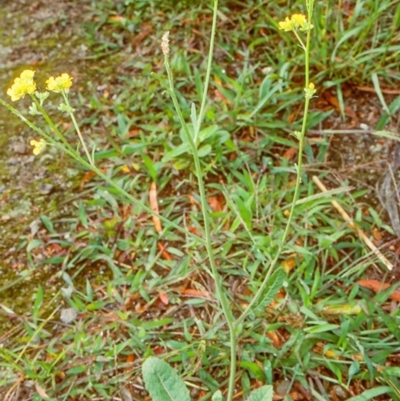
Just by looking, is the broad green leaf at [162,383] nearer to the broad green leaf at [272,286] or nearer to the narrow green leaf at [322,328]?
the broad green leaf at [272,286]

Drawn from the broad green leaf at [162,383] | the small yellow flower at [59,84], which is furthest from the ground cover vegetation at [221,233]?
the broad green leaf at [162,383]

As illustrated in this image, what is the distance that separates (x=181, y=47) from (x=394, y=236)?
1086 millimetres

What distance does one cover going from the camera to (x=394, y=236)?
176cm

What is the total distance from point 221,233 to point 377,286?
18.8 inches

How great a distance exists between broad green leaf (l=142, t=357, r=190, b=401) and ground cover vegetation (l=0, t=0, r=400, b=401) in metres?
0.12

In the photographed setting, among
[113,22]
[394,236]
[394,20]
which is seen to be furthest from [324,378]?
[113,22]

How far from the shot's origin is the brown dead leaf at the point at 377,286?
5.41ft

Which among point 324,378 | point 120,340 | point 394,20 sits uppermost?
point 394,20

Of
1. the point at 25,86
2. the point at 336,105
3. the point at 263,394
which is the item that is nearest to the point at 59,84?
the point at 25,86

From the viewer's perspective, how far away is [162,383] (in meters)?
1.25

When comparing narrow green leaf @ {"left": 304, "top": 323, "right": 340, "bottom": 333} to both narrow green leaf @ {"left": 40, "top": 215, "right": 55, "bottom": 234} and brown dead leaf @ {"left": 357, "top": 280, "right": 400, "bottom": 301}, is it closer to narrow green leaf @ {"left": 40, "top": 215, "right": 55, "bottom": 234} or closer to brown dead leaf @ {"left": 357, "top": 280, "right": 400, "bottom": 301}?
brown dead leaf @ {"left": 357, "top": 280, "right": 400, "bottom": 301}

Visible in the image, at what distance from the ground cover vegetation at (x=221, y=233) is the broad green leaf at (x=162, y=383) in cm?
12

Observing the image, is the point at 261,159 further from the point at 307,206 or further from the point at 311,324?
the point at 311,324

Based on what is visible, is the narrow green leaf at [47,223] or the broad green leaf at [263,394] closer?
the broad green leaf at [263,394]
